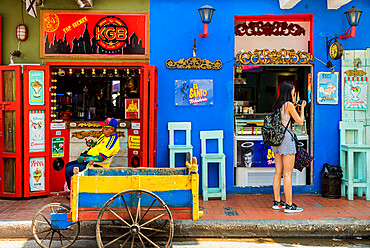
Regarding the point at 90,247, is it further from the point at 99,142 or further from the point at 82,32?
the point at 82,32

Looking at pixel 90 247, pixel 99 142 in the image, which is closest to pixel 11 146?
pixel 99 142

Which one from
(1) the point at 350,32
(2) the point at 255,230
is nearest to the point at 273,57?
(1) the point at 350,32

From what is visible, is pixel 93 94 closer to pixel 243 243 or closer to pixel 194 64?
pixel 194 64

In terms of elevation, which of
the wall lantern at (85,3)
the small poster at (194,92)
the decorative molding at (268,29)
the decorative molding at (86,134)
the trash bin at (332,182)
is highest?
the wall lantern at (85,3)

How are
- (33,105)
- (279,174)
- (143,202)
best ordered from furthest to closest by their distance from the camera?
(33,105) → (279,174) → (143,202)

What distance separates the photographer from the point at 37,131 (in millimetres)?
6844

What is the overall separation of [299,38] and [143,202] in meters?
5.01

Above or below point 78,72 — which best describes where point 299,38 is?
above

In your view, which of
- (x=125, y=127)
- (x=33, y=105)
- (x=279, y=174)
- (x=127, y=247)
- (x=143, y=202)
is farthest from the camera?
(x=125, y=127)

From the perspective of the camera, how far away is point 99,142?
6180 millimetres

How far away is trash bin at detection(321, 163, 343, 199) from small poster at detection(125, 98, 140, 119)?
3.95 m

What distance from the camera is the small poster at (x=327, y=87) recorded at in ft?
23.3

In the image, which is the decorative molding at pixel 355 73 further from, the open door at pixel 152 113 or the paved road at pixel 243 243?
the open door at pixel 152 113

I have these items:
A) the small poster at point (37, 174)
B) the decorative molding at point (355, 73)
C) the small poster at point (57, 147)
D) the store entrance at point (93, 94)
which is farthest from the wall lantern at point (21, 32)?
the decorative molding at point (355, 73)
